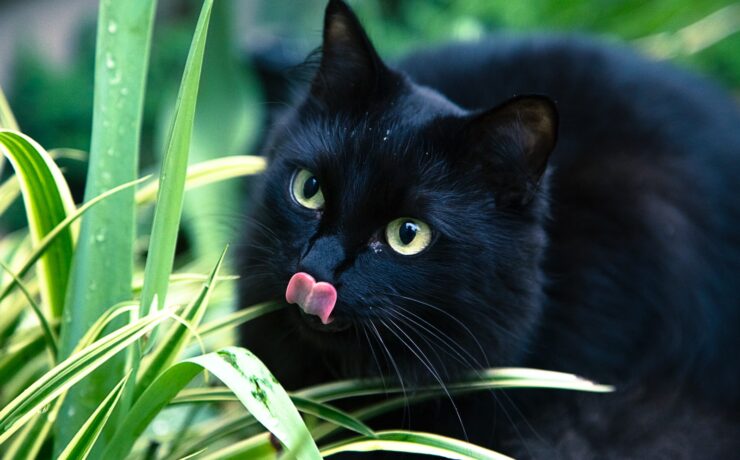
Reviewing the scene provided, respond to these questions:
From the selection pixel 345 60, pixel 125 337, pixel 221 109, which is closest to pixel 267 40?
pixel 221 109

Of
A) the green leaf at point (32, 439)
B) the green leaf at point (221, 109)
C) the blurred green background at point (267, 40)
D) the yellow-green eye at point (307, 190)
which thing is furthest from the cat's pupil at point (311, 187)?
the blurred green background at point (267, 40)

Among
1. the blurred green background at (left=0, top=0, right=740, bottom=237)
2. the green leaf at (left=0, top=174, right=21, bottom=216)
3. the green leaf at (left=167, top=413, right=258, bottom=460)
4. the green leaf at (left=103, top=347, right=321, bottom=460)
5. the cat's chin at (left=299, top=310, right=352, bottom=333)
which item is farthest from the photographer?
the blurred green background at (left=0, top=0, right=740, bottom=237)

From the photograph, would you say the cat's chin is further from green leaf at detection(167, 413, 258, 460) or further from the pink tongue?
green leaf at detection(167, 413, 258, 460)

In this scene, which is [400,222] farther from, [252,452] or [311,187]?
[252,452]

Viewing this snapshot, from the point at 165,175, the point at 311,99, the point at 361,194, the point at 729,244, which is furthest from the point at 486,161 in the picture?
the point at 729,244

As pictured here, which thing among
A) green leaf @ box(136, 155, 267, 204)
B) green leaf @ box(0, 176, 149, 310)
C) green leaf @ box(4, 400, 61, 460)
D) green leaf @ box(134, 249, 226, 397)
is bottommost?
green leaf @ box(4, 400, 61, 460)

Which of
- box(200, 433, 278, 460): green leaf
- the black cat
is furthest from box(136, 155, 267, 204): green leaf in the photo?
box(200, 433, 278, 460): green leaf

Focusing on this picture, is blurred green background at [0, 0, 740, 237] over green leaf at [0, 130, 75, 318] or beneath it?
over

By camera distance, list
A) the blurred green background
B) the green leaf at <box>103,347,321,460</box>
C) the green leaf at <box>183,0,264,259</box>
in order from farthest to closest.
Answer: the blurred green background → the green leaf at <box>183,0,264,259</box> → the green leaf at <box>103,347,321,460</box>

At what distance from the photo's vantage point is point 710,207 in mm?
1553

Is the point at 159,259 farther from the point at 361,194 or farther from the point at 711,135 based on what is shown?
the point at 711,135

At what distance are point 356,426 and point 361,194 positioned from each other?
29 centimetres

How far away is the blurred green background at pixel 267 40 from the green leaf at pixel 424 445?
1.18 metres

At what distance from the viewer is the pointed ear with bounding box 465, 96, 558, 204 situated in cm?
106
